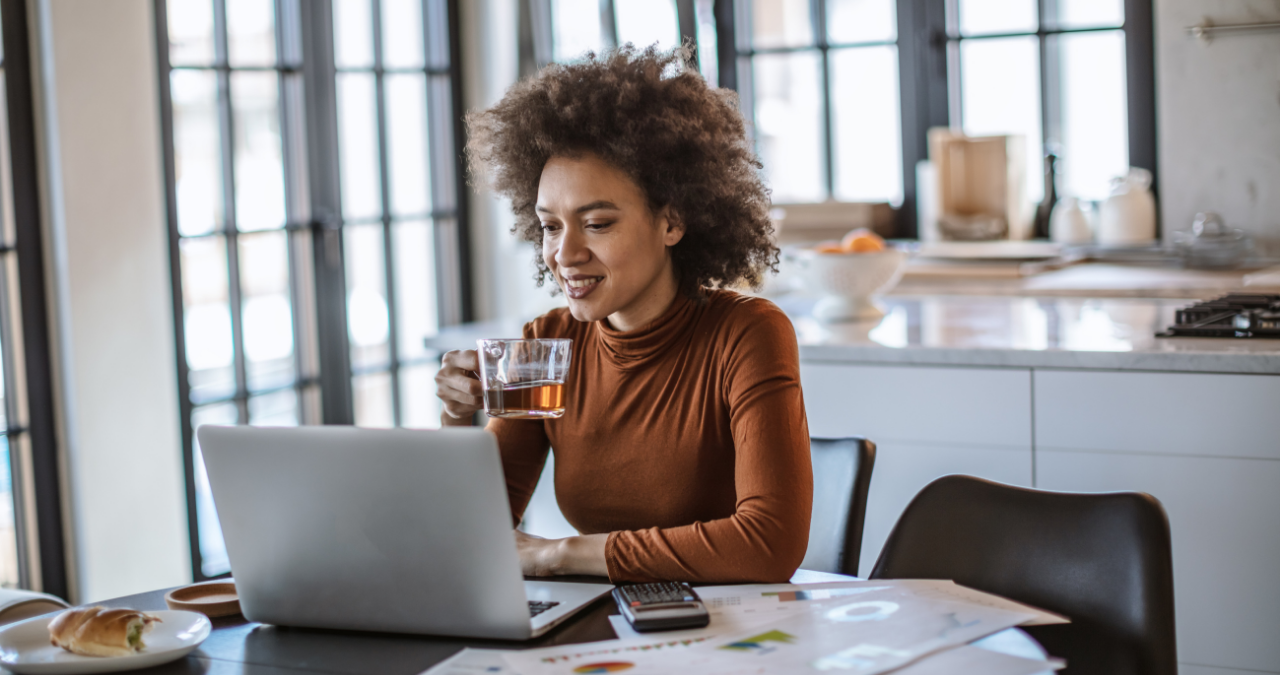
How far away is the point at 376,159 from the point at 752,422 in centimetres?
302

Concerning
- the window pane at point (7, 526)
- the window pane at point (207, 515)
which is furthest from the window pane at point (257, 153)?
the window pane at point (7, 526)

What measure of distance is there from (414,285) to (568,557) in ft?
10.5

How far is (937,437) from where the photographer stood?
2354 mm

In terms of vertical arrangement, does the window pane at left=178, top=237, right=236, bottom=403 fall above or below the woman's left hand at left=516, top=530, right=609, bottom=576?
above

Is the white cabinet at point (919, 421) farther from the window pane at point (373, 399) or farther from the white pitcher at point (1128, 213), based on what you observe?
the window pane at point (373, 399)

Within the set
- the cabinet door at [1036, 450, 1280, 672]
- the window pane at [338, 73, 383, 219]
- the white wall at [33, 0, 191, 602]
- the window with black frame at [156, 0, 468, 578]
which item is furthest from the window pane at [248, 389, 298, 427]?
the cabinet door at [1036, 450, 1280, 672]

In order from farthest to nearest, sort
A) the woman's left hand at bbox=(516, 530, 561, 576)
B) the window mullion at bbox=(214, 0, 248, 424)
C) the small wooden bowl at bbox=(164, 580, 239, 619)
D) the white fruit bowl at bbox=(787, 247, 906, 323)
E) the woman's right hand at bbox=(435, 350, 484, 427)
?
the window mullion at bbox=(214, 0, 248, 424)
the white fruit bowl at bbox=(787, 247, 906, 323)
the woman's right hand at bbox=(435, 350, 484, 427)
the woman's left hand at bbox=(516, 530, 561, 576)
the small wooden bowl at bbox=(164, 580, 239, 619)

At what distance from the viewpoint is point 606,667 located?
3.43ft

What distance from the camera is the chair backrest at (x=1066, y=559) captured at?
1.34m

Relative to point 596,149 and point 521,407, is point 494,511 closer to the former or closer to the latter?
point 521,407

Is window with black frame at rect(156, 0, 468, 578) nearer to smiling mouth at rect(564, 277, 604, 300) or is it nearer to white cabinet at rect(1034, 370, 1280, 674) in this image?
smiling mouth at rect(564, 277, 604, 300)

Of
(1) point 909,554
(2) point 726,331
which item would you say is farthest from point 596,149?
(1) point 909,554

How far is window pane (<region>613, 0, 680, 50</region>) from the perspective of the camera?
4.61 meters

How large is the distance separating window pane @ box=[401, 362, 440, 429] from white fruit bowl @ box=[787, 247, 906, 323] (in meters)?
1.95
